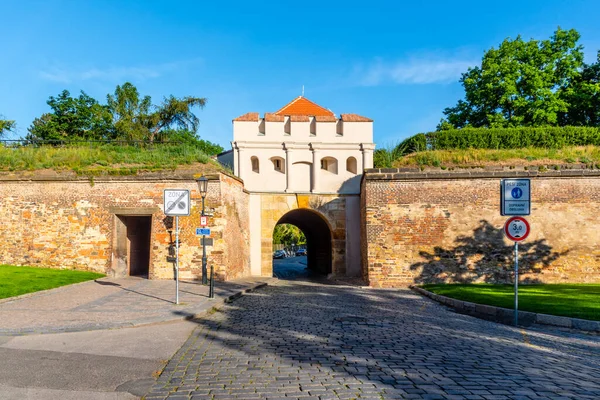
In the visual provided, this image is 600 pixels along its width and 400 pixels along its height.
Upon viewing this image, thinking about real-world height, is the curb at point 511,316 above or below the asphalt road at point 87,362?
below

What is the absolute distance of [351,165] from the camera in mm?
25062

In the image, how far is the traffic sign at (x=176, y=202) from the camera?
1202cm

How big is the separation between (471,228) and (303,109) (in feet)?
42.8

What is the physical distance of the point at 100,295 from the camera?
1334 centimetres

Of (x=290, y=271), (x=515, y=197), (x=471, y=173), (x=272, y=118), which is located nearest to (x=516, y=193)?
(x=515, y=197)

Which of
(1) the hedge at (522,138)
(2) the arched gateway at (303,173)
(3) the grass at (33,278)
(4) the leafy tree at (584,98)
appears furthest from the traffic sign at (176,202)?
(4) the leafy tree at (584,98)

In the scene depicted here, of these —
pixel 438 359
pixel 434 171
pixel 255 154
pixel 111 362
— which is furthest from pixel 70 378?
pixel 255 154

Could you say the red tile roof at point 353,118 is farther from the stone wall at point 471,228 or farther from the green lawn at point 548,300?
the green lawn at point 548,300

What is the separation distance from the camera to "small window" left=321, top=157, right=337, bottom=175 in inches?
981

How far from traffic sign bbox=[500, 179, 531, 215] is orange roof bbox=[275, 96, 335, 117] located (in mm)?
17494

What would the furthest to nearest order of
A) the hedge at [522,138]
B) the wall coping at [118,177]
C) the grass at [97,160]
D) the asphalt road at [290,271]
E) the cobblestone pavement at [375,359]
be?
the asphalt road at [290,271] → the hedge at [522,138] → the grass at [97,160] → the wall coping at [118,177] → the cobblestone pavement at [375,359]

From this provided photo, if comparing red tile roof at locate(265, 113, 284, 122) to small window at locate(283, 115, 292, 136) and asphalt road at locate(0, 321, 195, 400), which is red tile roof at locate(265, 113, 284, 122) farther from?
asphalt road at locate(0, 321, 195, 400)

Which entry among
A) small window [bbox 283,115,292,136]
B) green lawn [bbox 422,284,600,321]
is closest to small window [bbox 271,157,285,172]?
small window [bbox 283,115,292,136]

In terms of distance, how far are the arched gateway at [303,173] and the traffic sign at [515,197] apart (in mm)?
14179
